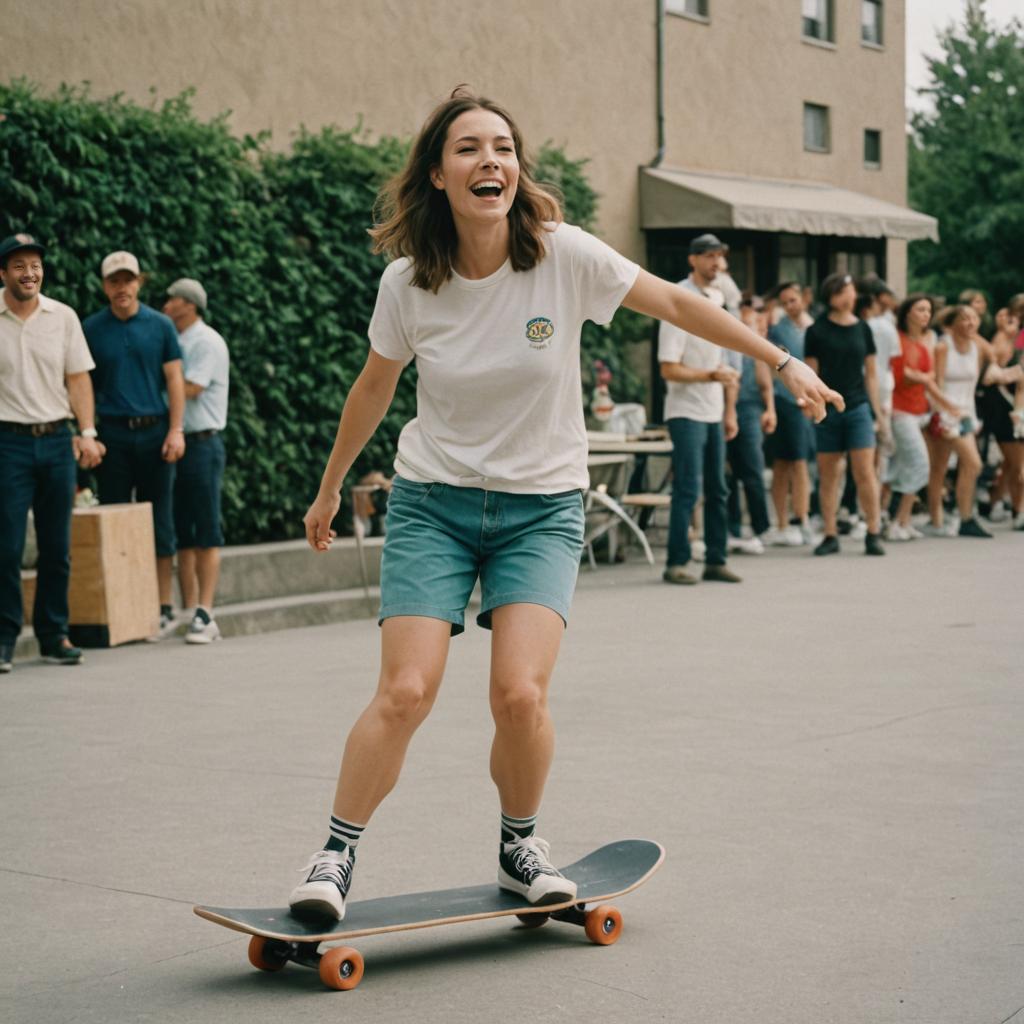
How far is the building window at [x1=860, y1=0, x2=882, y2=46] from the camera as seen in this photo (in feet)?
88.1

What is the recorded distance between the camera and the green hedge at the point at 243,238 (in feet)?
38.7

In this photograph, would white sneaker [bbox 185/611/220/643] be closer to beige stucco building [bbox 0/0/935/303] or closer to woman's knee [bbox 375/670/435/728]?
beige stucco building [bbox 0/0/935/303]

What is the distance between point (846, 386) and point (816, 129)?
12805 mm

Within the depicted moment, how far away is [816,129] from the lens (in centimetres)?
2552

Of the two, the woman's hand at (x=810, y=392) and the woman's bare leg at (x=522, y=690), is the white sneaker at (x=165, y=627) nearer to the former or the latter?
the woman's bare leg at (x=522, y=690)

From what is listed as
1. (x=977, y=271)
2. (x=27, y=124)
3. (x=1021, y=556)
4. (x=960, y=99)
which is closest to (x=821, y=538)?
(x=1021, y=556)

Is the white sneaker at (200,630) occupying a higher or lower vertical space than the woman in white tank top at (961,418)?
lower

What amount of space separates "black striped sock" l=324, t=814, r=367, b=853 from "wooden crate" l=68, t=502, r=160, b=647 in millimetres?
6087

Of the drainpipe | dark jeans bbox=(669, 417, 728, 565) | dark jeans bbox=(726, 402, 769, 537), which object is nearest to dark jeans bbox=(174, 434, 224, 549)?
dark jeans bbox=(669, 417, 728, 565)

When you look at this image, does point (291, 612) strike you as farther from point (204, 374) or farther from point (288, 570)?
point (204, 374)

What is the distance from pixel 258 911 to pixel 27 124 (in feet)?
28.0

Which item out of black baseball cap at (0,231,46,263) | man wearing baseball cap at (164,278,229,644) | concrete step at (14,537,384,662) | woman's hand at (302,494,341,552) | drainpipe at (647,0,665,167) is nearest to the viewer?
woman's hand at (302,494,341,552)

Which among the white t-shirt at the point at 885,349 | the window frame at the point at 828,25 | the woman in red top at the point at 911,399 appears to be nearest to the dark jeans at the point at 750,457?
the white t-shirt at the point at 885,349

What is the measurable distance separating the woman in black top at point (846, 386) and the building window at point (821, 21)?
12.7 m
